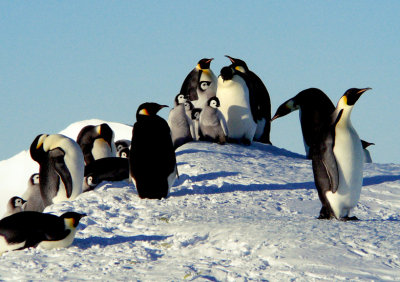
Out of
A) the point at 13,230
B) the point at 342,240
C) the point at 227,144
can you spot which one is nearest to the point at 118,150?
the point at 227,144

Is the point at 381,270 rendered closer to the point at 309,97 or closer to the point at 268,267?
the point at 268,267

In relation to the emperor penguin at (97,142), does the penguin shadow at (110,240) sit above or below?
below

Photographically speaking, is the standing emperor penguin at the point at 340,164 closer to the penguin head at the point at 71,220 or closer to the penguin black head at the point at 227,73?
the penguin head at the point at 71,220

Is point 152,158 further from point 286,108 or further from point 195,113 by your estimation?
point 286,108

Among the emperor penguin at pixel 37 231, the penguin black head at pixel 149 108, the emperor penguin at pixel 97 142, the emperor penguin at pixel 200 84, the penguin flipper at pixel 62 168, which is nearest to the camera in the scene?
the emperor penguin at pixel 37 231

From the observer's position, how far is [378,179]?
903 centimetres

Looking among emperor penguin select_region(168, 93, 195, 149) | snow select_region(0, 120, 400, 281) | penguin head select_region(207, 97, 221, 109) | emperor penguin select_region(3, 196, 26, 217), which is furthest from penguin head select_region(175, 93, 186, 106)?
emperor penguin select_region(3, 196, 26, 217)

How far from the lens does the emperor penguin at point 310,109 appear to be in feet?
35.2

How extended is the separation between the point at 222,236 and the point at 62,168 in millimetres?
3726

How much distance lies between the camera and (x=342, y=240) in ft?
16.2

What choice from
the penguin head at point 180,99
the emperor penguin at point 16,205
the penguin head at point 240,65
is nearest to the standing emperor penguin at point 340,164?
the penguin head at point 180,99

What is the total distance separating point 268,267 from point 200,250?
2.20ft

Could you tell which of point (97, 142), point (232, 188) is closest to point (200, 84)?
point (97, 142)

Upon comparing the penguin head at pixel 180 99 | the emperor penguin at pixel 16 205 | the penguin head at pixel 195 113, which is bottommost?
the emperor penguin at pixel 16 205
